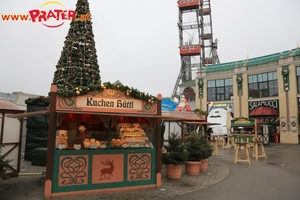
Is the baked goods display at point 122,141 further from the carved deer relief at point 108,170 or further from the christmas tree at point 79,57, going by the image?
the christmas tree at point 79,57

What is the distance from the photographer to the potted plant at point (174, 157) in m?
8.30

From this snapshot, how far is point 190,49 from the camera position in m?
43.0

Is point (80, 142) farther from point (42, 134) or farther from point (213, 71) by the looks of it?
point (213, 71)

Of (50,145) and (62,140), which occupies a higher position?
(62,140)

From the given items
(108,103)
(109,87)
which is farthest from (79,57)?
(108,103)

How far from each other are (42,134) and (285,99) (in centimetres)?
2560

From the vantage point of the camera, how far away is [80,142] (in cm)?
685

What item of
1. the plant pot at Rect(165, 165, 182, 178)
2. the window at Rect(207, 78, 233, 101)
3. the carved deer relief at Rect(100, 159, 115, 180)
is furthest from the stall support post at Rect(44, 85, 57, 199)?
the window at Rect(207, 78, 233, 101)

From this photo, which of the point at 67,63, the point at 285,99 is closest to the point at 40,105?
the point at 67,63

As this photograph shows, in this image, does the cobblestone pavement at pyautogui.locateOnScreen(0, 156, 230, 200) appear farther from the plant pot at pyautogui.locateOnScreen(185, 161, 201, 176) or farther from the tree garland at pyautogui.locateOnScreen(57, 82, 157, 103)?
the tree garland at pyautogui.locateOnScreen(57, 82, 157, 103)

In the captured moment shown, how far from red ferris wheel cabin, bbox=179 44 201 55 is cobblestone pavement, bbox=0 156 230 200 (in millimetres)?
35068

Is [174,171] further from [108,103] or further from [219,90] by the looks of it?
[219,90]

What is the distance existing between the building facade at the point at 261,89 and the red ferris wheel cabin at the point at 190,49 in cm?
744

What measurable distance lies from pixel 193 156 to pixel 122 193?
3.77 meters
